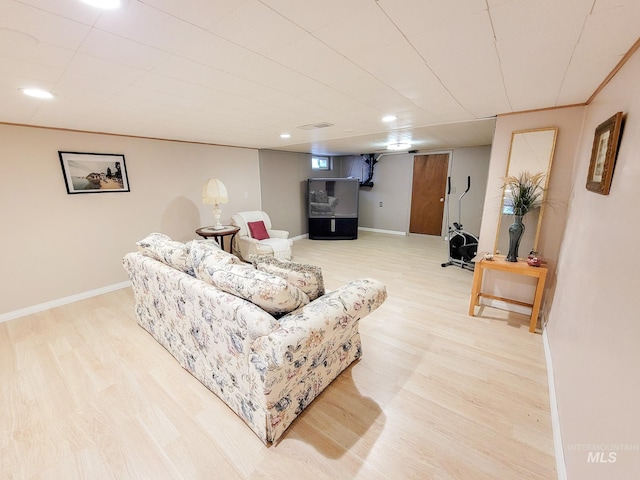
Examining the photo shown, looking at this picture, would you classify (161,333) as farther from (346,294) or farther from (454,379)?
(454,379)

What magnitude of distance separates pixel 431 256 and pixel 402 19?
4.43 m

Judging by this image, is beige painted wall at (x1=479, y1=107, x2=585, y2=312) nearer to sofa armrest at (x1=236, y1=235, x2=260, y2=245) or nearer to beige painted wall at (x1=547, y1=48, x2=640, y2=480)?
beige painted wall at (x1=547, y1=48, x2=640, y2=480)

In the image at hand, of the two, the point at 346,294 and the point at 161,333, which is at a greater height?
the point at 346,294

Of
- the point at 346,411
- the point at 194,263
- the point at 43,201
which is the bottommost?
the point at 346,411

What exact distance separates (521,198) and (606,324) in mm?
1654

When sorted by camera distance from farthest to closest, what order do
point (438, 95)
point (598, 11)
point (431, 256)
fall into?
point (431, 256), point (438, 95), point (598, 11)

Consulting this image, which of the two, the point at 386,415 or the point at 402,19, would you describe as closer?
the point at 402,19

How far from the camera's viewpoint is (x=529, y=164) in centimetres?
252

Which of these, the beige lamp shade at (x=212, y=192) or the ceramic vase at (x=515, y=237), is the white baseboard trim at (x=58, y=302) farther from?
the ceramic vase at (x=515, y=237)

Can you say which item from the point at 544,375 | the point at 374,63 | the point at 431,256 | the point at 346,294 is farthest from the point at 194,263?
the point at 431,256

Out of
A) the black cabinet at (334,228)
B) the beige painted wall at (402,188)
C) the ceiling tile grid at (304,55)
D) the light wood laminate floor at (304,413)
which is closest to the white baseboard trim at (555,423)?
the light wood laminate floor at (304,413)

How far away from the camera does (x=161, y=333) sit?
2.28m

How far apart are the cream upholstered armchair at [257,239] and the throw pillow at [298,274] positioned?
2.41 meters

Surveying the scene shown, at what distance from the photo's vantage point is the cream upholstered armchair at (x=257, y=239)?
4254 mm
